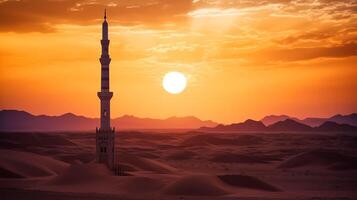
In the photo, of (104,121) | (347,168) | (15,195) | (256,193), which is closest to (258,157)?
(347,168)

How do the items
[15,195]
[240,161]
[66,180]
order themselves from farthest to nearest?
1. [240,161]
2. [66,180]
3. [15,195]

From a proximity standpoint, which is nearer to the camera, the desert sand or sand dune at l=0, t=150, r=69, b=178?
the desert sand

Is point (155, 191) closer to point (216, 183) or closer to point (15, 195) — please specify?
point (216, 183)

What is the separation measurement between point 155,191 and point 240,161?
175ft

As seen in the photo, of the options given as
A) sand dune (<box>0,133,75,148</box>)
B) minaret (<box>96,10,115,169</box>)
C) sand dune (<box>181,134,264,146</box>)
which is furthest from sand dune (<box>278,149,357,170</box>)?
sand dune (<box>0,133,75,148</box>)

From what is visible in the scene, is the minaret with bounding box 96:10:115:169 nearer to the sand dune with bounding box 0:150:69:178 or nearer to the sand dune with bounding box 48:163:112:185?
the sand dune with bounding box 48:163:112:185

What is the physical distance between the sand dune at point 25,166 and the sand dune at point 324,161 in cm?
3753

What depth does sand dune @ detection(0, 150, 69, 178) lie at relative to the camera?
202 ft

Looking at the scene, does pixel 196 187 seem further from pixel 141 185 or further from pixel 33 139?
pixel 33 139

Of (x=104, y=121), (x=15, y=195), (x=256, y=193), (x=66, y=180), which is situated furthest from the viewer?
(x=104, y=121)

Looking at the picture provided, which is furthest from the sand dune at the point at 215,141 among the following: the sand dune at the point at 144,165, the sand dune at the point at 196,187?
the sand dune at the point at 196,187

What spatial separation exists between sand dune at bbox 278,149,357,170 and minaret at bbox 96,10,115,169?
35.0 m

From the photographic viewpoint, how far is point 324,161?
83.3 m

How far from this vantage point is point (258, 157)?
4094 inches
